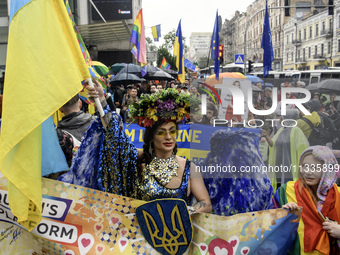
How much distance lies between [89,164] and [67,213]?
0.42m

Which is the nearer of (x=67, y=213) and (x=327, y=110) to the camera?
(x=67, y=213)

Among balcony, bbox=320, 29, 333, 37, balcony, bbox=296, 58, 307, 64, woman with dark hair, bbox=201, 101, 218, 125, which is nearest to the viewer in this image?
woman with dark hair, bbox=201, 101, 218, 125

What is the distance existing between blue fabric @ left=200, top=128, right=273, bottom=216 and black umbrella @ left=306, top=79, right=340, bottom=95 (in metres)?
0.73

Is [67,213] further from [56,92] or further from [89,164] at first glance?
[56,92]

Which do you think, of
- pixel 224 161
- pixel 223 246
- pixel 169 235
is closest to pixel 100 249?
pixel 169 235

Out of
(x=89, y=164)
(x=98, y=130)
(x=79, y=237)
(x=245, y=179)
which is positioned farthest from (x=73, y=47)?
(x=245, y=179)

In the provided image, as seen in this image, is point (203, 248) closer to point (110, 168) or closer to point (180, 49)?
point (110, 168)

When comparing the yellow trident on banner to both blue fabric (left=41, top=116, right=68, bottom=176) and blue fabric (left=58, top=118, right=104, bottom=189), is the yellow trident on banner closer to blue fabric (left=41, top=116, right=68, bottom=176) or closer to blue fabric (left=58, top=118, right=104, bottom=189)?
blue fabric (left=58, top=118, right=104, bottom=189)

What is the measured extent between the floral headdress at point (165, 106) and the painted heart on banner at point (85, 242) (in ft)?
3.44

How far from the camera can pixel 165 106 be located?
3252 mm

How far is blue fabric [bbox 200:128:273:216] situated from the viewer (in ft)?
10.2

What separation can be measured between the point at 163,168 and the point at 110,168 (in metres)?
0.44

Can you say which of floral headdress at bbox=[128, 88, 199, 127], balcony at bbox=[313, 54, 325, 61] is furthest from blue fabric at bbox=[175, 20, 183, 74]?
balcony at bbox=[313, 54, 325, 61]

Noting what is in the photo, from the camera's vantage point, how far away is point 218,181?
3.19 meters
